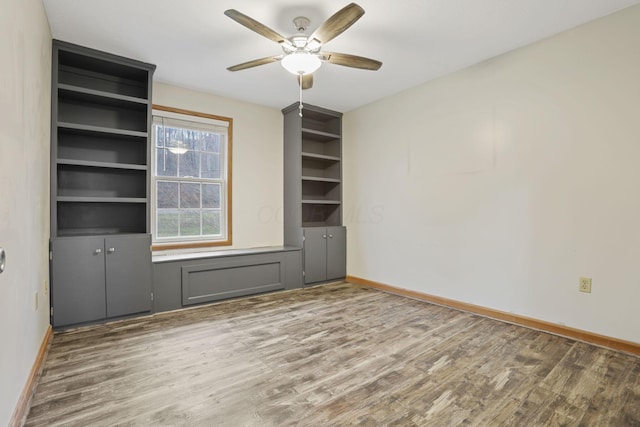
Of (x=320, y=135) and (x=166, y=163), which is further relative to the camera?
(x=320, y=135)

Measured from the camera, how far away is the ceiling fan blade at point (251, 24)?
1859 millimetres

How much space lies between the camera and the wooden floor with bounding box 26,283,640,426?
1561mm

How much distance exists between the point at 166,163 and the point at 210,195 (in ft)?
2.07

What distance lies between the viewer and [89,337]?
8.27ft

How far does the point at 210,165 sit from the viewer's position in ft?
13.1

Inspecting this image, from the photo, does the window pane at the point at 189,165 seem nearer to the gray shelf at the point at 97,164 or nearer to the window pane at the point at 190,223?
the window pane at the point at 190,223

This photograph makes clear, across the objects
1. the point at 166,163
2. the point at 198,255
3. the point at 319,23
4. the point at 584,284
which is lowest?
the point at 584,284

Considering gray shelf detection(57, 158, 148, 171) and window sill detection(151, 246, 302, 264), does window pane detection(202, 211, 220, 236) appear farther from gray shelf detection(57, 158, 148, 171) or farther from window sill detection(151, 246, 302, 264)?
gray shelf detection(57, 158, 148, 171)

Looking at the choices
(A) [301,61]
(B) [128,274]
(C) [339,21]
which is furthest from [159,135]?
(C) [339,21]

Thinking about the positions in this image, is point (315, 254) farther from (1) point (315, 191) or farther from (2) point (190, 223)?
(2) point (190, 223)

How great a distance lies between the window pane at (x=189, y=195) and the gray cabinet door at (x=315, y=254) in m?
1.45

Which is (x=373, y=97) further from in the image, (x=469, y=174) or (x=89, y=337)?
(x=89, y=337)

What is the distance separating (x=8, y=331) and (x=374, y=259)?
141 inches

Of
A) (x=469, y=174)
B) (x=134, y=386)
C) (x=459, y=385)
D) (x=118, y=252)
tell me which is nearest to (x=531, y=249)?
(x=469, y=174)
